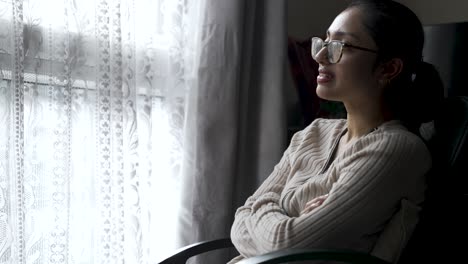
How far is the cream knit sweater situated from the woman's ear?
119 mm

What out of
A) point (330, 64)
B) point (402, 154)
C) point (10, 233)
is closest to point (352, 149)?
point (402, 154)

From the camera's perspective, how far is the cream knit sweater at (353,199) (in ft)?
3.78

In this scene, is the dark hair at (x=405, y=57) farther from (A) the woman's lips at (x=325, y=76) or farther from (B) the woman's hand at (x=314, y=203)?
(B) the woman's hand at (x=314, y=203)

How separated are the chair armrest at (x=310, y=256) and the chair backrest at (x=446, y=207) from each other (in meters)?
0.16

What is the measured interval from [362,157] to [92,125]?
A: 2.64 feet

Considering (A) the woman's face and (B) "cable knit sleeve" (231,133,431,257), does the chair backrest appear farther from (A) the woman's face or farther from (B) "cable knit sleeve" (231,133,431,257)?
(A) the woman's face

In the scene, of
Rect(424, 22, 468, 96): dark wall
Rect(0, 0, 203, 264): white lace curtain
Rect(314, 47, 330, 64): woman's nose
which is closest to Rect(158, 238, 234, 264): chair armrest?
Rect(0, 0, 203, 264): white lace curtain

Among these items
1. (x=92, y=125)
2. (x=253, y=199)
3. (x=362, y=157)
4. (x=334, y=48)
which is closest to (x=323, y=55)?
(x=334, y=48)

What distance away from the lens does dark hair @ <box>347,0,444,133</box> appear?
49.9 inches

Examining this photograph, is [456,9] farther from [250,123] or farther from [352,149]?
[352,149]

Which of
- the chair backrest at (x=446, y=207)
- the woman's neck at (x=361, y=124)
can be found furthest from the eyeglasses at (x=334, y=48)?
the chair backrest at (x=446, y=207)

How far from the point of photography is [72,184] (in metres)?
1.51

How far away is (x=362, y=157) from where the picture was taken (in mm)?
1201

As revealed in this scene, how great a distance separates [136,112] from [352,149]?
0.71 meters
